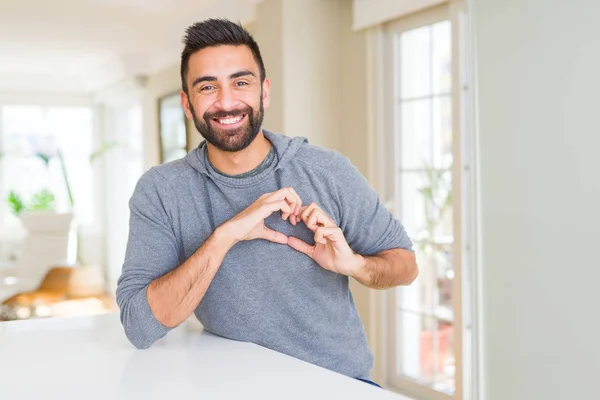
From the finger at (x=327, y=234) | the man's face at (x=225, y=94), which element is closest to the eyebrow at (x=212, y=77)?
the man's face at (x=225, y=94)

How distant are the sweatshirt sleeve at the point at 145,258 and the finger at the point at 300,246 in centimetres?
26

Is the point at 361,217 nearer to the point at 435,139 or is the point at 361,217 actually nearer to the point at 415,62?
the point at 435,139

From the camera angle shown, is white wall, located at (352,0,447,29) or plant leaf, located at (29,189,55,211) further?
plant leaf, located at (29,189,55,211)

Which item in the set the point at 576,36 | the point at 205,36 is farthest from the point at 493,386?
the point at 205,36

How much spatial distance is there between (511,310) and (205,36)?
4.79 ft

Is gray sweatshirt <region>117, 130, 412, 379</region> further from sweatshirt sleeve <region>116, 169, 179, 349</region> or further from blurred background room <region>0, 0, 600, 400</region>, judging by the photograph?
blurred background room <region>0, 0, 600, 400</region>

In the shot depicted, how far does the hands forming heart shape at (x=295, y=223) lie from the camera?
4.78 feet

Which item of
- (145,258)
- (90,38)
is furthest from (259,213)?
(90,38)

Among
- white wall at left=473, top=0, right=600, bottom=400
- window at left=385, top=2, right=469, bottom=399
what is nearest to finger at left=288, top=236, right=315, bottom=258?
white wall at left=473, top=0, right=600, bottom=400

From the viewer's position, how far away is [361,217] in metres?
1.69

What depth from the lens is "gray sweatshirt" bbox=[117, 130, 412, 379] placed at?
5.05 ft

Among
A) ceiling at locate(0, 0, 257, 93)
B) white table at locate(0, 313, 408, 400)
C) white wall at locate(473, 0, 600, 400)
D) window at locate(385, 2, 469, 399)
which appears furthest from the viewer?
ceiling at locate(0, 0, 257, 93)

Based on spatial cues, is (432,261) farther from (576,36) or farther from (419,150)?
(576,36)

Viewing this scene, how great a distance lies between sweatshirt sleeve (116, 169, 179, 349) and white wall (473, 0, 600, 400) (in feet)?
4.10
